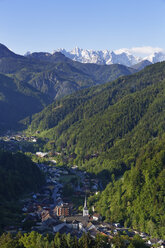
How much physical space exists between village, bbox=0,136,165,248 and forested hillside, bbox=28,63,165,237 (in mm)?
5360

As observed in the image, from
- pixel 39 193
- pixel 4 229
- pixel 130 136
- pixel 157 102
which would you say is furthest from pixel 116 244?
pixel 157 102

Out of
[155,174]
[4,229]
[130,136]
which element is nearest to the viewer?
[4,229]

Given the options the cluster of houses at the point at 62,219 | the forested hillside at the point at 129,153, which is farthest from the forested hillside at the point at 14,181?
the forested hillside at the point at 129,153

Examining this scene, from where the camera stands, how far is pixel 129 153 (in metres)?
136

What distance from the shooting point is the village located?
70.2 metres

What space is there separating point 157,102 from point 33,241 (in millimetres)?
137442

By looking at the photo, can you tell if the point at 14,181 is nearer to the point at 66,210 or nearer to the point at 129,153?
the point at 66,210

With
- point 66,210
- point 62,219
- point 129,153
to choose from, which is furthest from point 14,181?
point 129,153

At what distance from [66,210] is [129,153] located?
195 feet

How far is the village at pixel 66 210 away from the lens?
7019 centimetres

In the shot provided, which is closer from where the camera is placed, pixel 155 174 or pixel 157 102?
pixel 155 174

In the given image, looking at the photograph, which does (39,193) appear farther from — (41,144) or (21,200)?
(41,144)

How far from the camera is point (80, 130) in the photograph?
18812cm

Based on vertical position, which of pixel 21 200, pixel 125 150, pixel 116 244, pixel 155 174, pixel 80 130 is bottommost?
pixel 116 244
